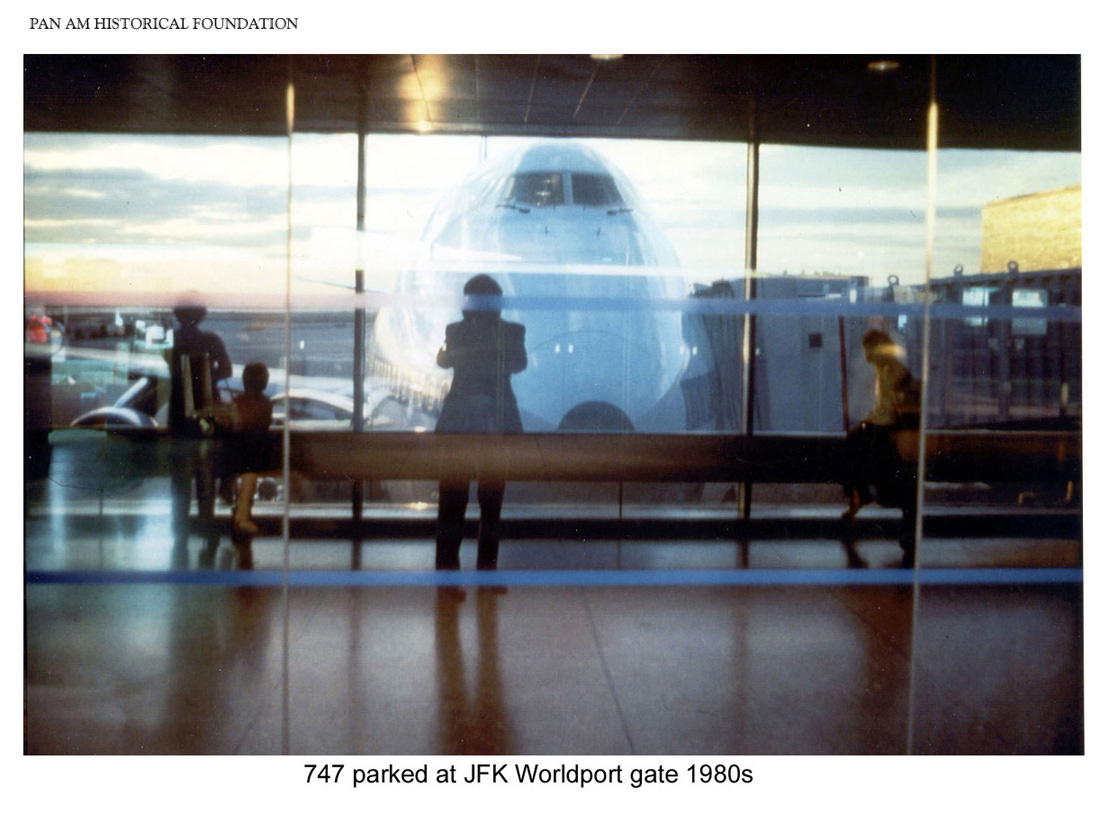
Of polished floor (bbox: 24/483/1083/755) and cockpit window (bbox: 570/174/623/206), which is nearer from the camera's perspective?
polished floor (bbox: 24/483/1083/755)

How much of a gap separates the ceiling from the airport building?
1cm

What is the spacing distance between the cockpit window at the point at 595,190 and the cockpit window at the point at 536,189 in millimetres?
66

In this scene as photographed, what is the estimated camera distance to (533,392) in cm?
320

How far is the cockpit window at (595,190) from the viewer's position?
124 inches

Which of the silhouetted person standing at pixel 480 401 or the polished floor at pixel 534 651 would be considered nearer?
the polished floor at pixel 534 651

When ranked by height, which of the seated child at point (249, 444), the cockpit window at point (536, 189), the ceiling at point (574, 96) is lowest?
the seated child at point (249, 444)

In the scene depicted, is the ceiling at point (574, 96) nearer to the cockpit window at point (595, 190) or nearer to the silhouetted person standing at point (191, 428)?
the cockpit window at point (595, 190)

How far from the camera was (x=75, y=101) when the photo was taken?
309cm

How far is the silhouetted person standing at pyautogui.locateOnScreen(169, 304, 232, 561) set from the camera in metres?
3.13

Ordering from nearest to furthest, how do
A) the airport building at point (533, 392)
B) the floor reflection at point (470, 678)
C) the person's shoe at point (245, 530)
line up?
the floor reflection at point (470, 678) → the airport building at point (533, 392) → the person's shoe at point (245, 530)

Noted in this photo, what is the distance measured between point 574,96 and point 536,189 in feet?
1.16

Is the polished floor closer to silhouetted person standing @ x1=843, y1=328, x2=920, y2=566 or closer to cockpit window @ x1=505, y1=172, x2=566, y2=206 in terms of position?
silhouetted person standing @ x1=843, y1=328, x2=920, y2=566

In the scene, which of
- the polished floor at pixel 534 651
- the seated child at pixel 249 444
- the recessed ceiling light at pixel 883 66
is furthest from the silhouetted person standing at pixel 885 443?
the seated child at pixel 249 444

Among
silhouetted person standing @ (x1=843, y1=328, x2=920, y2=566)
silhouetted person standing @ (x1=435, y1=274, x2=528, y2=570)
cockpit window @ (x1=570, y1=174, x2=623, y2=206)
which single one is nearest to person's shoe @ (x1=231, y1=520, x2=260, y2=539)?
silhouetted person standing @ (x1=435, y1=274, x2=528, y2=570)
